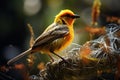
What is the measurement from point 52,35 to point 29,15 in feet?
8.30

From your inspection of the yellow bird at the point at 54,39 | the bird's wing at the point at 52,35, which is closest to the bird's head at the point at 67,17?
the yellow bird at the point at 54,39

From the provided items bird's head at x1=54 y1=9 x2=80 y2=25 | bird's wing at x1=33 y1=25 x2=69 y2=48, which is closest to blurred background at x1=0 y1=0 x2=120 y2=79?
bird's head at x1=54 y1=9 x2=80 y2=25

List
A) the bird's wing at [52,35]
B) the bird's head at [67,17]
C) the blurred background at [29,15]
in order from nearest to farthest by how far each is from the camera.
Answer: the bird's wing at [52,35], the bird's head at [67,17], the blurred background at [29,15]

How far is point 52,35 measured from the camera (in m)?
6.72

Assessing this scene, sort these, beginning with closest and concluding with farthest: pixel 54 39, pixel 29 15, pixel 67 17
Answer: pixel 54 39 < pixel 67 17 < pixel 29 15

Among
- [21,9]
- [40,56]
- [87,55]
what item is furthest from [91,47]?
[21,9]

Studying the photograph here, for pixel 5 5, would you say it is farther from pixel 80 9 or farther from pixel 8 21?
pixel 80 9

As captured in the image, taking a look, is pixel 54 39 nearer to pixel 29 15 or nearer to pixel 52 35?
pixel 52 35

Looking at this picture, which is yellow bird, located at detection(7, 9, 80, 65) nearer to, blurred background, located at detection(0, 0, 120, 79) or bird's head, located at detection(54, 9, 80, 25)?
bird's head, located at detection(54, 9, 80, 25)

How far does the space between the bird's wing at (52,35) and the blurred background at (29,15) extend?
1.74 m

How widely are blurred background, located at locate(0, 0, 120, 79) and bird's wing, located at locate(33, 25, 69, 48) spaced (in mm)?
1743

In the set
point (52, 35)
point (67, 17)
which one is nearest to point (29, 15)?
point (67, 17)

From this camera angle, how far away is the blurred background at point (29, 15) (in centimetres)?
894

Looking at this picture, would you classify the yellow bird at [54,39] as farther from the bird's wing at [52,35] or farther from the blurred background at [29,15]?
the blurred background at [29,15]
